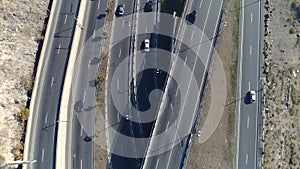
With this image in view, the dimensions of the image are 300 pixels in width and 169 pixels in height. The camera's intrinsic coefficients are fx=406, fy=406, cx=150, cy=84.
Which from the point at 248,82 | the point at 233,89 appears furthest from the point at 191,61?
the point at 248,82

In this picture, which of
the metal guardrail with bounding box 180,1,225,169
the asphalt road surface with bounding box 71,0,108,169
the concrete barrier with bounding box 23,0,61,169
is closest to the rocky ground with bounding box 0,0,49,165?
the concrete barrier with bounding box 23,0,61,169

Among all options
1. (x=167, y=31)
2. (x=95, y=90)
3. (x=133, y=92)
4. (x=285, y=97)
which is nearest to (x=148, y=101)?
(x=133, y=92)

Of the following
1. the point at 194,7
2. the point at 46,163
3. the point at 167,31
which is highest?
the point at 194,7

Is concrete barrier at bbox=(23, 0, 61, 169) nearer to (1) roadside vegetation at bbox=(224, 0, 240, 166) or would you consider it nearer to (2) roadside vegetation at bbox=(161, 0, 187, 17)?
(2) roadside vegetation at bbox=(161, 0, 187, 17)

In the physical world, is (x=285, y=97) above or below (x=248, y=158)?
above

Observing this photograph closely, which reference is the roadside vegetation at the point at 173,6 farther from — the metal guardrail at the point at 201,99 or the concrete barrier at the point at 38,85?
the concrete barrier at the point at 38,85

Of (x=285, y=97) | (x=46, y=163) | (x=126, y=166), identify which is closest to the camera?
(x=46, y=163)

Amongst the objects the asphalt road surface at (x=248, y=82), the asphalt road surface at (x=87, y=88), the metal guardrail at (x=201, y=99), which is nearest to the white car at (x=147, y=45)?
the asphalt road surface at (x=87, y=88)

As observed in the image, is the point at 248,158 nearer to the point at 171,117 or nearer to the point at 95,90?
the point at 171,117
